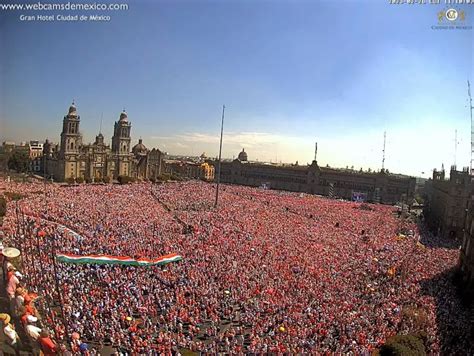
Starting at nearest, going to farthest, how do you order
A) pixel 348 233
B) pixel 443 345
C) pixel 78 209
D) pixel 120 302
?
pixel 443 345 → pixel 120 302 → pixel 78 209 → pixel 348 233

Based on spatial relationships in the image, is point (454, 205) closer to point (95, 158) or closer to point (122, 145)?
point (95, 158)

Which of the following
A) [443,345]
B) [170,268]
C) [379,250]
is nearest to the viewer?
[443,345]

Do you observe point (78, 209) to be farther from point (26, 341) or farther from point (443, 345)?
point (443, 345)

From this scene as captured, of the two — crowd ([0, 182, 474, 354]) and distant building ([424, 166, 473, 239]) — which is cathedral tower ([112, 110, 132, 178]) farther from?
distant building ([424, 166, 473, 239])

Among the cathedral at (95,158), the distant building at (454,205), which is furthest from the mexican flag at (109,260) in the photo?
the cathedral at (95,158)

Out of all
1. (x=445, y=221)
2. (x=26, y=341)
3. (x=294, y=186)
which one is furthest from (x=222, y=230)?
(x=294, y=186)

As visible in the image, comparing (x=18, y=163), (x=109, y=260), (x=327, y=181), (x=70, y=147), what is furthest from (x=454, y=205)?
(x=18, y=163)

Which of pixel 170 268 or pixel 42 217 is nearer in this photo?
pixel 170 268
